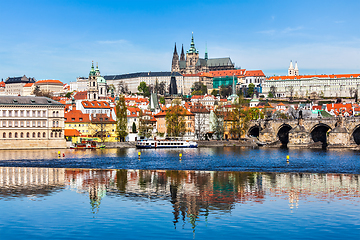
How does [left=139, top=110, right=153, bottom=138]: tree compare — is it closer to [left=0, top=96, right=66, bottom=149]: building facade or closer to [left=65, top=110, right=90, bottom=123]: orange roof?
[left=65, top=110, right=90, bottom=123]: orange roof

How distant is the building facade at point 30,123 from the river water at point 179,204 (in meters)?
34.6

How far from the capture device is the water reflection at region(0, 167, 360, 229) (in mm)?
24766

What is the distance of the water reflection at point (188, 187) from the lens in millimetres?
24766

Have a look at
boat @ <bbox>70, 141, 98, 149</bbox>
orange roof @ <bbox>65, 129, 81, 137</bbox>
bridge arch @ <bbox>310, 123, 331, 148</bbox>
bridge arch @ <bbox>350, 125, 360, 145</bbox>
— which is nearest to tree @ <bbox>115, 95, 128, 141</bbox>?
orange roof @ <bbox>65, 129, 81, 137</bbox>

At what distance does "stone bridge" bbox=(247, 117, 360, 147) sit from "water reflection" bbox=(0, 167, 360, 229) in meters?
41.3

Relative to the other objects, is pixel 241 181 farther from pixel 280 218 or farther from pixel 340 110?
pixel 340 110

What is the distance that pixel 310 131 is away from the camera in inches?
3282

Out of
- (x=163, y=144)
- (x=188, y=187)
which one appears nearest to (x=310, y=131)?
(x=163, y=144)

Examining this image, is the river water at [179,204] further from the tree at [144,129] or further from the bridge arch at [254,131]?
the bridge arch at [254,131]

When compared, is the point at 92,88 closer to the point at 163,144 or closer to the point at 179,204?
the point at 163,144

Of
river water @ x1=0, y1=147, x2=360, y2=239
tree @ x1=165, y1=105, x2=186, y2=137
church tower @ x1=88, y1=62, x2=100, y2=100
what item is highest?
church tower @ x1=88, y1=62, x2=100, y2=100

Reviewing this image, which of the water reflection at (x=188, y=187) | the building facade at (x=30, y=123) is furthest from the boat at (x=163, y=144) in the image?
the water reflection at (x=188, y=187)

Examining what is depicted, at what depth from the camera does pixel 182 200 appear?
25406mm

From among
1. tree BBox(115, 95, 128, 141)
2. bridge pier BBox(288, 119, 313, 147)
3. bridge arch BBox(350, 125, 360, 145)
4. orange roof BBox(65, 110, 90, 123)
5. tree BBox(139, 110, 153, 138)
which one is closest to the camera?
bridge arch BBox(350, 125, 360, 145)
